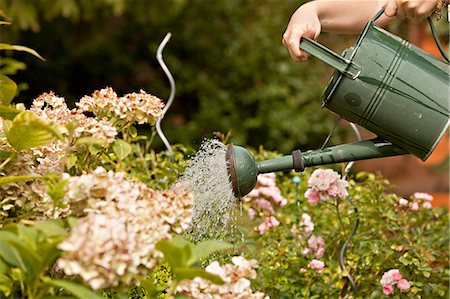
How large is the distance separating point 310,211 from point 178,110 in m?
3.79

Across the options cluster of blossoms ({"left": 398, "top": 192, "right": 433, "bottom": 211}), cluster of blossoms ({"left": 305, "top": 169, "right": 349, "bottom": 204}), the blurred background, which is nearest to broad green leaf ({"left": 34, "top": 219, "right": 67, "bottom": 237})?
cluster of blossoms ({"left": 305, "top": 169, "right": 349, "bottom": 204})

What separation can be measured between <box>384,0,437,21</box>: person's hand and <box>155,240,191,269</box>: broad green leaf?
2.67ft

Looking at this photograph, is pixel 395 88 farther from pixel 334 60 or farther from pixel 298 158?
pixel 298 158

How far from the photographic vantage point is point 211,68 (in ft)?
19.6

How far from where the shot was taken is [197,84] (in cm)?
585

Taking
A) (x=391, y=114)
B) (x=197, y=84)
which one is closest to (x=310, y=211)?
(x=391, y=114)

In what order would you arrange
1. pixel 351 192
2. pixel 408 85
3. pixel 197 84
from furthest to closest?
1. pixel 197 84
2. pixel 351 192
3. pixel 408 85

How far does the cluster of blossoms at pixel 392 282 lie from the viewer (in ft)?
6.24

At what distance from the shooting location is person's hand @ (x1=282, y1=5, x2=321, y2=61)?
5.60ft

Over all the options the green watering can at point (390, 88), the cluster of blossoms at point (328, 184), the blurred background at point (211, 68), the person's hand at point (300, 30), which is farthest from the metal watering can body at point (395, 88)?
the blurred background at point (211, 68)

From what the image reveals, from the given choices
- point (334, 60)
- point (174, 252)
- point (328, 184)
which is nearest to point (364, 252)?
point (328, 184)

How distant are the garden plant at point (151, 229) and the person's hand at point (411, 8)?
0.43 metres

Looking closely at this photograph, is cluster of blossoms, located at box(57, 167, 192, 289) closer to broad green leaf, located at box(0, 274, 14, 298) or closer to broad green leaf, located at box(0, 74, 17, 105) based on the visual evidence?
broad green leaf, located at box(0, 274, 14, 298)

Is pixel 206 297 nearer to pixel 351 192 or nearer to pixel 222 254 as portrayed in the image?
pixel 222 254
